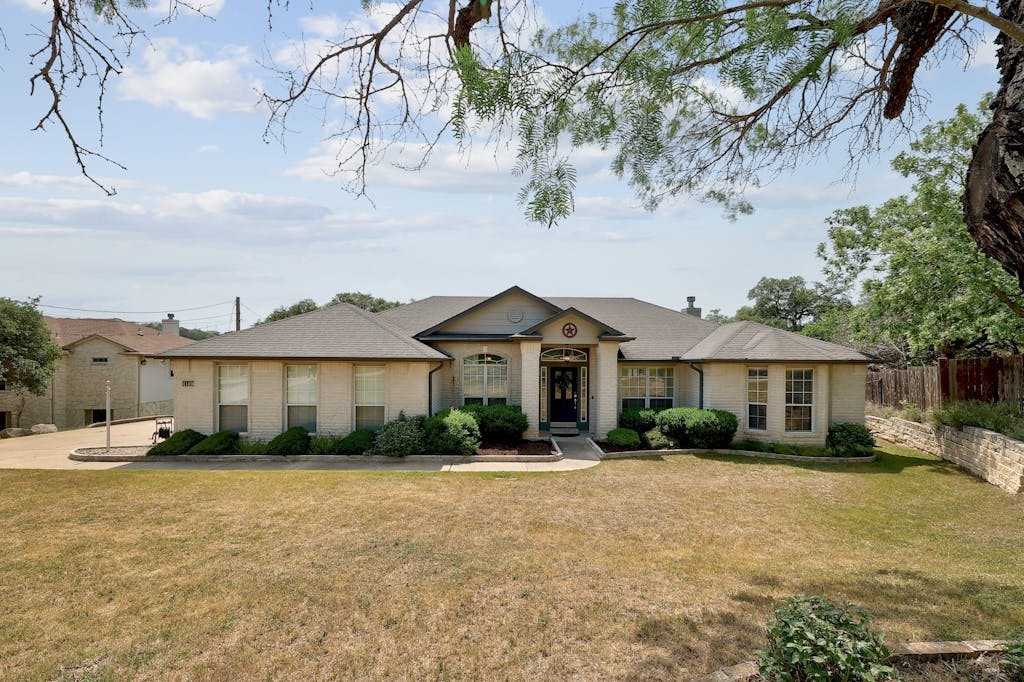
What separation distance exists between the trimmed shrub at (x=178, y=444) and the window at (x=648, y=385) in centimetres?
1400

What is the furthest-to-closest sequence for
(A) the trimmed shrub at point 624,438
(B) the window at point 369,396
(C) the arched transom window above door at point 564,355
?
(C) the arched transom window above door at point 564,355, (A) the trimmed shrub at point 624,438, (B) the window at point 369,396

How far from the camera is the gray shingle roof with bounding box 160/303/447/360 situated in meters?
15.1

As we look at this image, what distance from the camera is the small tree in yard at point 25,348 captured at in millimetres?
24141

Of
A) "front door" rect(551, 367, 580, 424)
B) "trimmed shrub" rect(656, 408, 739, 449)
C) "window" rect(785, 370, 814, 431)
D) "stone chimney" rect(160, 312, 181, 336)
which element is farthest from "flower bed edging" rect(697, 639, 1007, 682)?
"stone chimney" rect(160, 312, 181, 336)

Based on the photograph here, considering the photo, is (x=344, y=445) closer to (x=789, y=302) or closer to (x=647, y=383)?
(x=647, y=383)

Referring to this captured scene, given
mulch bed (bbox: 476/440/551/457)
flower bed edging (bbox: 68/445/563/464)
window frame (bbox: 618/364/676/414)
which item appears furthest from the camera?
window frame (bbox: 618/364/676/414)

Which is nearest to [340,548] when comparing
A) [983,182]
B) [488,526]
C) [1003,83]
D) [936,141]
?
[488,526]

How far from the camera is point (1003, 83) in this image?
3.52 meters

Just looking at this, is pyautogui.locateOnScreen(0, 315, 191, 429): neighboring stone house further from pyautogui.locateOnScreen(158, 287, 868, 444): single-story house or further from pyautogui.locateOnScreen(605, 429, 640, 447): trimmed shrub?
pyautogui.locateOnScreen(605, 429, 640, 447): trimmed shrub

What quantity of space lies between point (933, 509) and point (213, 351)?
18201mm

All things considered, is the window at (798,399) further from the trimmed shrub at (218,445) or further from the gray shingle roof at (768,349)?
the trimmed shrub at (218,445)

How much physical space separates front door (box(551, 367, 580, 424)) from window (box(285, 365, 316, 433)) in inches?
337

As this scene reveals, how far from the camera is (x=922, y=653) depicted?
13.5ft

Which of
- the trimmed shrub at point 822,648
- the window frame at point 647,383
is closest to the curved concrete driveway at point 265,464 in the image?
the window frame at point 647,383
